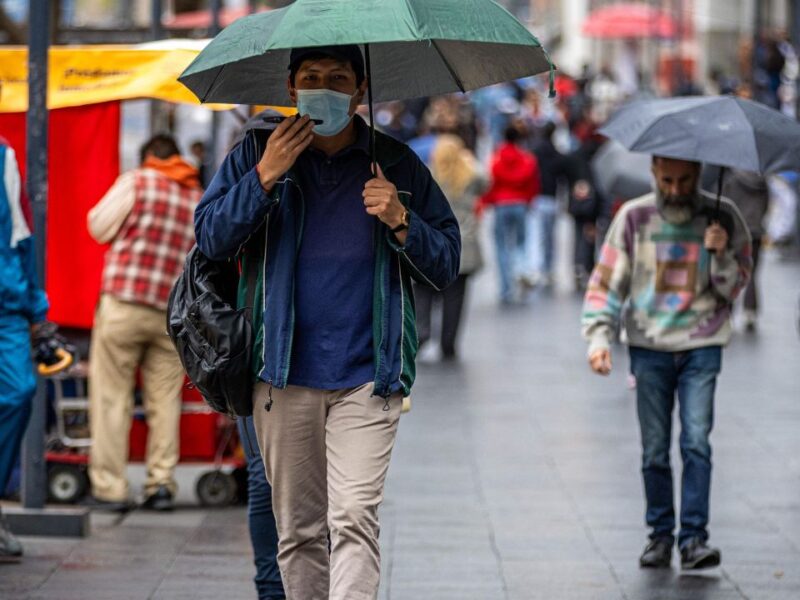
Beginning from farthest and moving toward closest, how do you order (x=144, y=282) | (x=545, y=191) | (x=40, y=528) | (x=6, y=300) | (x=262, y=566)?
(x=545, y=191)
(x=144, y=282)
(x=40, y=528)
(x=6, y=300)
(x=262, y=566)

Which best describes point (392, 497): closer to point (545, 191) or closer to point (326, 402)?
point (326, 402)

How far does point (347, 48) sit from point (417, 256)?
2.03 ft

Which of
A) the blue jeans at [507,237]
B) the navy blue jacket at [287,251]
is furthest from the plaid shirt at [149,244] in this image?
the blue jeans at [507,237]

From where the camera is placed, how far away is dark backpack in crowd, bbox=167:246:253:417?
5043mm

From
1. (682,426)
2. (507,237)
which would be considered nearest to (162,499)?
(682,426)

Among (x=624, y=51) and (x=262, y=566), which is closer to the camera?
(x=262, y=566)

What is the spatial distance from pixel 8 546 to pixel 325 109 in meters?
3.03

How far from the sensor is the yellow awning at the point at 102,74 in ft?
26.5

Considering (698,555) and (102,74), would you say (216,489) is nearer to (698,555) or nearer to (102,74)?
(102,74)

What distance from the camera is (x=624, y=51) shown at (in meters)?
49.6

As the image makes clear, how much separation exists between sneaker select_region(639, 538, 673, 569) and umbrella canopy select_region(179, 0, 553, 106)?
248 centimetres

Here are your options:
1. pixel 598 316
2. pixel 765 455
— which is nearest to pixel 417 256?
pixel 598 316

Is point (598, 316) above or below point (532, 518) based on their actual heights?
above

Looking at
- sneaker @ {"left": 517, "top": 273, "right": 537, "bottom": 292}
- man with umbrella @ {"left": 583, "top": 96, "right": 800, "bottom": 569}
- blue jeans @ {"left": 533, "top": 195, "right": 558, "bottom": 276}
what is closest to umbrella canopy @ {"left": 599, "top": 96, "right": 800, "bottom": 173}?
man with umbrella @ {"left": 583, "top": 96, "right": 800, "bottom": 569}
